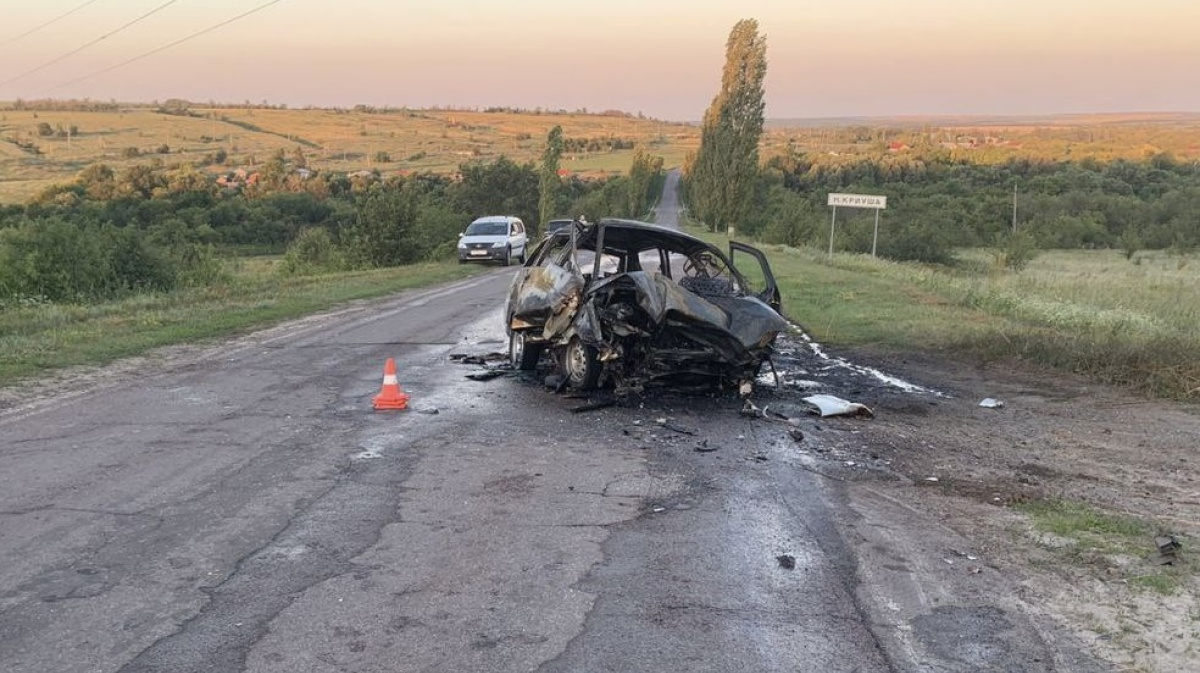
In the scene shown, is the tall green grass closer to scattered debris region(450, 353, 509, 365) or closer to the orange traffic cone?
scattered debris region(450, 353, 509, 365)

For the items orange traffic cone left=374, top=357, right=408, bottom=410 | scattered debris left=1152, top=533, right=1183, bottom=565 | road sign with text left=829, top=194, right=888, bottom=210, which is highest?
road sign with text left=829, top=194, right=888, bottom=210

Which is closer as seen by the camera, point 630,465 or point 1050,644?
point 1050,644

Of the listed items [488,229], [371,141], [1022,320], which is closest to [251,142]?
[371,141]

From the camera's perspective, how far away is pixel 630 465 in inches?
285

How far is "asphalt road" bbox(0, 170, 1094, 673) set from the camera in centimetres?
400

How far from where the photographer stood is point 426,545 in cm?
532

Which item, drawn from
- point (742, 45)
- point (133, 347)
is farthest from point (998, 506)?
point (742, 45)

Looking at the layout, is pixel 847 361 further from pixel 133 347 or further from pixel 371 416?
pixel 133 347

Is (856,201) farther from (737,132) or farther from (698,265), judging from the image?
(737,132)

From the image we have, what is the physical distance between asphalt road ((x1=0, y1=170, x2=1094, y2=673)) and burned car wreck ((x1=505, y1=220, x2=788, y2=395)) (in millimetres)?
472

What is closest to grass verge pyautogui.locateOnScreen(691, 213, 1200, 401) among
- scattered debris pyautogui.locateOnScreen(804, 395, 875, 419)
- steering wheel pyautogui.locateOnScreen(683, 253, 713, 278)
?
scattered debris pyautogui.locateOnScreen(804, 395, 875, 419)

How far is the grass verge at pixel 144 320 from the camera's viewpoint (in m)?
12.0

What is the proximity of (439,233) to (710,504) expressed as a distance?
45333 millimetres

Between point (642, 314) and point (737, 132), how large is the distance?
171 ft
